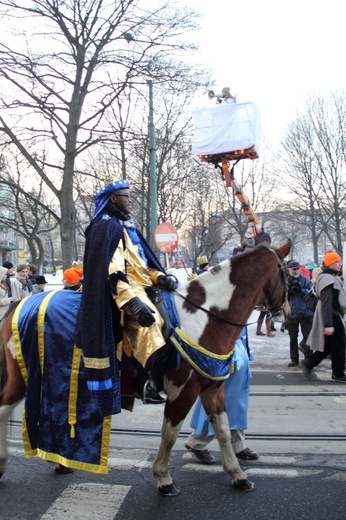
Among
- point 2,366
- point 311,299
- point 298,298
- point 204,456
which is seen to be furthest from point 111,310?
point 298,298

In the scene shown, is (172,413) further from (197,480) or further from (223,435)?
(197,480)

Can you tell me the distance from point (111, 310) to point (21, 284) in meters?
8.22

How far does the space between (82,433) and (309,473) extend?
196 centimetres

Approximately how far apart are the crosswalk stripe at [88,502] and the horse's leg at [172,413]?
34 cm

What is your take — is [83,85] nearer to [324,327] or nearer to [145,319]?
[324,327]

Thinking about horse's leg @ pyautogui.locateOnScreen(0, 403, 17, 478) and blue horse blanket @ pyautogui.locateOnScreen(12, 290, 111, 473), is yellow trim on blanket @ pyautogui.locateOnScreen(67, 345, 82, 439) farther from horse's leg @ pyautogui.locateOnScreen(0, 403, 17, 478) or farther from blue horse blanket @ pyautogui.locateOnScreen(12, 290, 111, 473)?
horse's leg @ pyautogui.locateOnScreen(0, 403, 17, 478)

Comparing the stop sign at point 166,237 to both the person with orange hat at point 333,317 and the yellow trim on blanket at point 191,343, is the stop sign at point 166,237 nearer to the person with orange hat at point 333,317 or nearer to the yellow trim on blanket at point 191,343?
the person with orange hat at point 333,317

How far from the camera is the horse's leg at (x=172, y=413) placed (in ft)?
11.7

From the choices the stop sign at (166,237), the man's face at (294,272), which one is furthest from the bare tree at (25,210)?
the man's face at (294,272)

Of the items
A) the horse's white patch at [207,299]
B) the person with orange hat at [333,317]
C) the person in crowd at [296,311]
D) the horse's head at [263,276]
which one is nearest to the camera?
the horse's white patch at [207,299]

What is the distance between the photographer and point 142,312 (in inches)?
123

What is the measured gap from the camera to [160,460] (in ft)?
12.0

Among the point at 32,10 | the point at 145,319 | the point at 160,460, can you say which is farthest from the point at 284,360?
the point at 32,10

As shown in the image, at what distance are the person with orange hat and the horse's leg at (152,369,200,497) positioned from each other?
4125 millimetres
